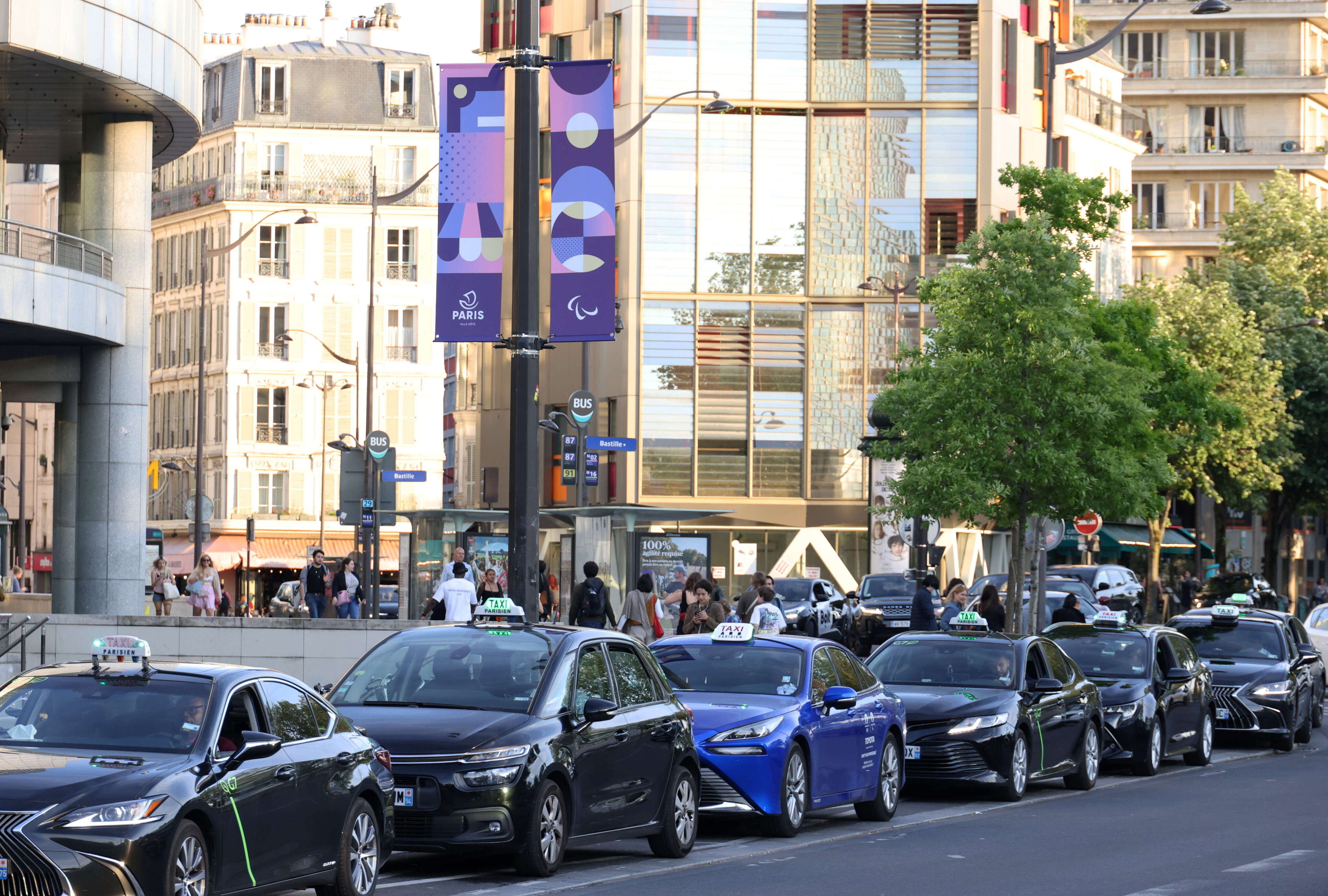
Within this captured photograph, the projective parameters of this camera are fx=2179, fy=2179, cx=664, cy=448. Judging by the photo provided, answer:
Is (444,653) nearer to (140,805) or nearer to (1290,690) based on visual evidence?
(140,805)

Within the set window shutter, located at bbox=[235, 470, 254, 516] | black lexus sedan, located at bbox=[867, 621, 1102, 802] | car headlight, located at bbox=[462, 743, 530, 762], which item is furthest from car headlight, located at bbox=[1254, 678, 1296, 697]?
window shutter, located at bbox=[235, 470, 254, 516]

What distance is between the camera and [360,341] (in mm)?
83875

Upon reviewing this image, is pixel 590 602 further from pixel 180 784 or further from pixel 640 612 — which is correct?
pixel 180 784

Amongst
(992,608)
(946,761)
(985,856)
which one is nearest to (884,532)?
(992,608)

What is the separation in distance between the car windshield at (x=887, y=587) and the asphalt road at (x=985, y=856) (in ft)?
71.0

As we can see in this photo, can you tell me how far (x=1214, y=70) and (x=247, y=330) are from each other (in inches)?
1730

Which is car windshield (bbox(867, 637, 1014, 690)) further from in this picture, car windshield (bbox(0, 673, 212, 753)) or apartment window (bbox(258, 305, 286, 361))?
apartment window (bbox(258, 305, 286, 361))

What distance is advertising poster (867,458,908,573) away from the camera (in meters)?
42.8

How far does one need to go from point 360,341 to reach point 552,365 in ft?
78.6

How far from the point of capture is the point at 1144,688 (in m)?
22.6

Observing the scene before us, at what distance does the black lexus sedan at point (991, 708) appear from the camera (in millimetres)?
18641

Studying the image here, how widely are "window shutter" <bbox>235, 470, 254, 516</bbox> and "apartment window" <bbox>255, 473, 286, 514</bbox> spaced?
1.06 feet

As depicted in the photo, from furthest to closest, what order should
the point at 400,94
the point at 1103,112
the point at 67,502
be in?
the point at 400,94 → the point at 1103,112 → the point at 67,502

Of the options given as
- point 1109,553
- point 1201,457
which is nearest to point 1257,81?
point 1109,553
